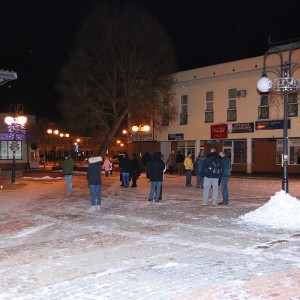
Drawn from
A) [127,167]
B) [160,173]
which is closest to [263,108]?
[127,167]

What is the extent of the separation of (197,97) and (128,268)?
32897 millimetres

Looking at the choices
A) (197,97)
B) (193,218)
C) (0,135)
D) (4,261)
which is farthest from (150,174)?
(0,135)

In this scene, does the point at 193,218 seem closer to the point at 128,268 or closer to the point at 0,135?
the point at 128,268

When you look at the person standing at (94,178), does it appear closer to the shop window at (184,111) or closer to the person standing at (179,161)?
the person standing at (179,161)

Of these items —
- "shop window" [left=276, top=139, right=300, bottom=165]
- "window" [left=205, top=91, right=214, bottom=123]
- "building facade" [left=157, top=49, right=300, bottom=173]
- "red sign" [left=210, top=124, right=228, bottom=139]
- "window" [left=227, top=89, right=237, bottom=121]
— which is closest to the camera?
"shop window" [left=276, top=139, right=300, bottom=165]

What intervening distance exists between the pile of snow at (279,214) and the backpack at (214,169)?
2.36m

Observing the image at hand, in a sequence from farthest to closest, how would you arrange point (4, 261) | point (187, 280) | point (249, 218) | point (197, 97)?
point (197, 97)
point (249, 218)
point (4, 261)
point (187, 280)

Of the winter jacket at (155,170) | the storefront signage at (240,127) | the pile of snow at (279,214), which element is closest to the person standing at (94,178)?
the winter jacket at (155,170)

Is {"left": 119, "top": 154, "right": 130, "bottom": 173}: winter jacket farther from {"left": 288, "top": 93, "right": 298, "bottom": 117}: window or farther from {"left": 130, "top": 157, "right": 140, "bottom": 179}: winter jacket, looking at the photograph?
{"left": 288, "top": 93, "right": 298, "bottom": 117}: window

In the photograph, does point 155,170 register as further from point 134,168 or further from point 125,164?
point 134,168

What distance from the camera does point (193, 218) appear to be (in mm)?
11727

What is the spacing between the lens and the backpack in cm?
1370

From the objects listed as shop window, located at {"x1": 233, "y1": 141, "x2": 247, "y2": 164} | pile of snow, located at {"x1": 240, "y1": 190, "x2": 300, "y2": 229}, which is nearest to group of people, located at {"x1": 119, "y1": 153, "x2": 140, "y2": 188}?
pile of snow, located at {"x1": 240, "y1": 190, "x2": 300, "y2": 229}

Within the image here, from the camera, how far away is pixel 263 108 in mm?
34344
